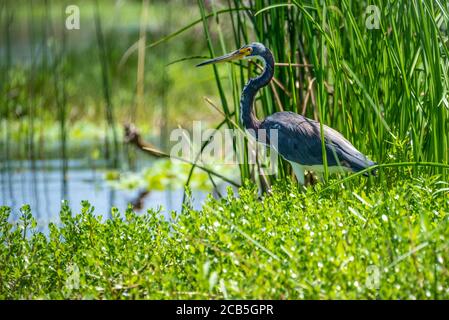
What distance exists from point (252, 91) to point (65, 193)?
344 cm

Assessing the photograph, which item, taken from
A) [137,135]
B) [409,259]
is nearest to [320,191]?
[409,259]

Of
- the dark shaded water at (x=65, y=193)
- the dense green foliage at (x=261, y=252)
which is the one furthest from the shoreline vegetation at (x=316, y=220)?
the dark shaded water at (x=65, y=193)

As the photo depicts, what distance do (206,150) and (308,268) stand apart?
19.9 feet

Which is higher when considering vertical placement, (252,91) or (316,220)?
(252,91)

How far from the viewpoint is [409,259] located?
3289 mm

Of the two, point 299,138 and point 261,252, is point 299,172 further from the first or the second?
point 261,252

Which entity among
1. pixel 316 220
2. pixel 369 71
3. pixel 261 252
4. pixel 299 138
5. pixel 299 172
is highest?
pixel 369 71

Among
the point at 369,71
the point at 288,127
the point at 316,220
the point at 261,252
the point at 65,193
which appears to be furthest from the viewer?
the point at 65,193

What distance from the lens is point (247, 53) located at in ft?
15.2

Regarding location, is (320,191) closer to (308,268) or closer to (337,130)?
(308,268)

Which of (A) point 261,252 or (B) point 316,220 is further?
(B) point 316,220

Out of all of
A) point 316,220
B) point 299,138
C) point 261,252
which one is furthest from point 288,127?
point 261,252

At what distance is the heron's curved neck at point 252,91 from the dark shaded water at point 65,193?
8.63 ft

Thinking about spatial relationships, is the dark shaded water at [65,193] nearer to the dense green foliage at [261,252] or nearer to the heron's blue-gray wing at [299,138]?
the heron's blue-gray wing at [299,138]
